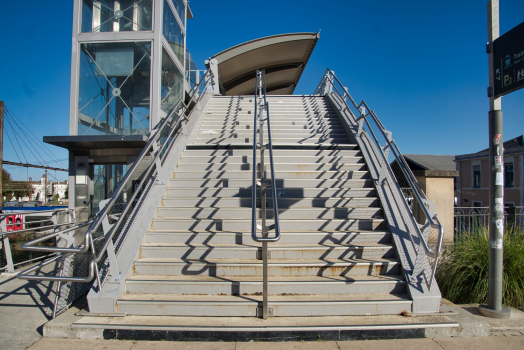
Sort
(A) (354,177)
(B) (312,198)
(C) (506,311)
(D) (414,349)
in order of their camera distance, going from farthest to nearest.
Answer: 1. (A) (354,177)
2. (B) (312,198)
3. (C) (506,311)
4. (D) (414,349)

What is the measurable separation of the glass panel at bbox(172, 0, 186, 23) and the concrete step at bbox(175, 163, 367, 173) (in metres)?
7.86

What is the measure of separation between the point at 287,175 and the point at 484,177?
89.2 ft

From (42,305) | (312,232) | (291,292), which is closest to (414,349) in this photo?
(291,292)

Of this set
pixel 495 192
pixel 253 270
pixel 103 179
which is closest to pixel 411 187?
pixel 495 192

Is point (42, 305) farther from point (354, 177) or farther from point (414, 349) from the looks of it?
point (354, 177)

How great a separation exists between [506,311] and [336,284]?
2.04 metres

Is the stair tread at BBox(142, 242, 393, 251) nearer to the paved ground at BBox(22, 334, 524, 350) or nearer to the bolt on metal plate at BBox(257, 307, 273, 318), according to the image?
the bolt on metal plate at BBox(257, 307, 273, 318)

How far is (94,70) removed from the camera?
8.83 metres

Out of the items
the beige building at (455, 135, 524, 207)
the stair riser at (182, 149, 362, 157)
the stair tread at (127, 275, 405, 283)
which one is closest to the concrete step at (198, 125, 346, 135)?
the stair riser at (182, 149, 362, 157)

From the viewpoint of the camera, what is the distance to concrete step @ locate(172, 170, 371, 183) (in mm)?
5660

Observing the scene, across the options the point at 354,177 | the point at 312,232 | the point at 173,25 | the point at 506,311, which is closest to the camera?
the point at 506,311

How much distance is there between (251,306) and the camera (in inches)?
133

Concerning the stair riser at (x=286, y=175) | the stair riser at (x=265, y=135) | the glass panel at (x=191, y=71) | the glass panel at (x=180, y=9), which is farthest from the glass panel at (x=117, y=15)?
the stair riser at (x=286, y=175)

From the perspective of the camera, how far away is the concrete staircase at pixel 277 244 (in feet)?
11.3
